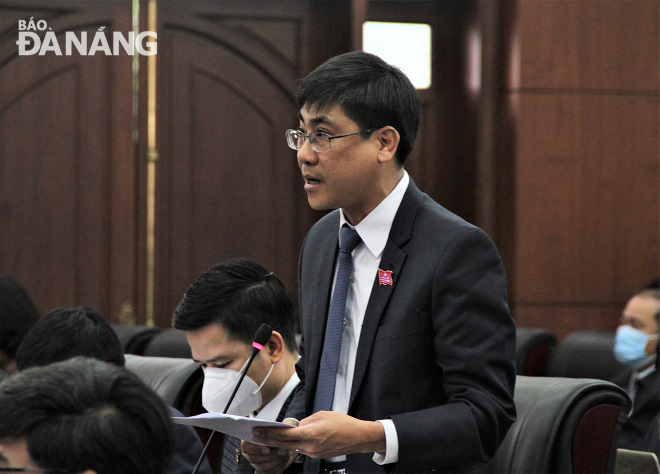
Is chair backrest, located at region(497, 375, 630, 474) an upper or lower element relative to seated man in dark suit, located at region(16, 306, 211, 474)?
lower

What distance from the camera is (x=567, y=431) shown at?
80.1 inches

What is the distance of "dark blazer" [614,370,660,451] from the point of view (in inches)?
160

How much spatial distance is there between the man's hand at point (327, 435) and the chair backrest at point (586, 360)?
105 inches

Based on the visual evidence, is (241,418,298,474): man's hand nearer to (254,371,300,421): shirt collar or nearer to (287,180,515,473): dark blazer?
(287,180,515,473): dark blazer

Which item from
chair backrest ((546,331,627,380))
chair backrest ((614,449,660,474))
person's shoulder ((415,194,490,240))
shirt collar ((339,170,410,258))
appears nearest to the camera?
person's shoulder ((415,194,490,240))

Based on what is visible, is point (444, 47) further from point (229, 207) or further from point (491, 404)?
point (491, 404)

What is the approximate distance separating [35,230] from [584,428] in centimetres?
445

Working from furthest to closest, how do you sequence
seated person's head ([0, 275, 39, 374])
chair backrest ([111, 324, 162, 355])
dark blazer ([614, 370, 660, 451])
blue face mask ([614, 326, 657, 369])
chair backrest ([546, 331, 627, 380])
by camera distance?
chair backrest ([111, 324, 162, 355]), blue face mask ([614, 326, 657, 369]), chair backrest ([546, 331, 627, 380]), dark blazer ([614, 370, 660, 451]), seated person's head ([0, 275, 39, 374])

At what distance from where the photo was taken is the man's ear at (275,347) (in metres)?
Result: 2.43

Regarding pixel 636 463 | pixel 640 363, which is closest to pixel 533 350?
pixel 640 363

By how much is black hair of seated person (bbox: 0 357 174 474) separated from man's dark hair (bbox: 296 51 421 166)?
79cm

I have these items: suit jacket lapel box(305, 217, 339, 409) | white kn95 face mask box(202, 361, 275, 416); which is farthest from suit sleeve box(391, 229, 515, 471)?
white kn95 face mask box(202, 361, 275, 416)

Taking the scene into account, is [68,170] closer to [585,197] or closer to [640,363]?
[585,197]

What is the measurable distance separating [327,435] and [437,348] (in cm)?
26
